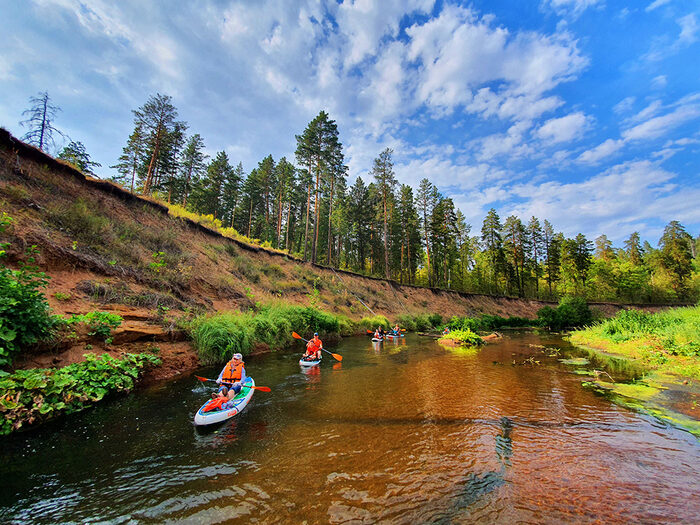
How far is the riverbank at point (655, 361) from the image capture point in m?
6.84

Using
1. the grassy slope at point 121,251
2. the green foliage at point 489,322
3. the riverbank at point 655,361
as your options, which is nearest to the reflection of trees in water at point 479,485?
the riverbank at point 655,361

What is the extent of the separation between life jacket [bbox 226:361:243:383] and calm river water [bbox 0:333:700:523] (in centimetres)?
92

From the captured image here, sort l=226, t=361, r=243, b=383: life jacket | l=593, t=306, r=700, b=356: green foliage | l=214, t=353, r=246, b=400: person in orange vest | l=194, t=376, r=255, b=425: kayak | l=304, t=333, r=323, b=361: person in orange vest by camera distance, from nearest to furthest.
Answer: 1. l=194, t=376, r=255, b=425: kayak
2. l=214, t=353, r=246, b=400: person in orange vest
3. l=226, t=361, r=243, b=383: life jacket
4. l=593, t=306, r=700, b=356: green foliage
5. l=304, t=333, r=323, b=361: person in orange vest

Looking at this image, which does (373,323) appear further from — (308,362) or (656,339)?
(656,339)

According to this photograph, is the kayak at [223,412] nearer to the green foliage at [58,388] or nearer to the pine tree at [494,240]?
the green foliage at [58,388]

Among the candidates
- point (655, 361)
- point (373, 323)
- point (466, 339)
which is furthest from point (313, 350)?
point (655, 361)

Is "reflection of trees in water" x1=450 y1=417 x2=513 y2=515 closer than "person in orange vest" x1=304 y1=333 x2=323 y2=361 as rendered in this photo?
Yes

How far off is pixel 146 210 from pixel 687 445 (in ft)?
81.5

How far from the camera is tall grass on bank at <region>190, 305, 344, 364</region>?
10922mm

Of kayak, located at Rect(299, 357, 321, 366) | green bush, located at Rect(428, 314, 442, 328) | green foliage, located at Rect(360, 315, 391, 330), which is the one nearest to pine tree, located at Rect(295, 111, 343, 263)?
green foliage, located at Rect(360, 315, 391, 330)

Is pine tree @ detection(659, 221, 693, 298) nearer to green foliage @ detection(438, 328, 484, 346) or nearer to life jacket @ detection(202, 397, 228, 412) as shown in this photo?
green foliage @ detection(438, 328, 484, 346)

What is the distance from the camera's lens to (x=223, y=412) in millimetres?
6297

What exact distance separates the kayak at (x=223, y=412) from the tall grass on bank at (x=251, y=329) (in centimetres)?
424

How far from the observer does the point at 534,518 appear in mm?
3273
